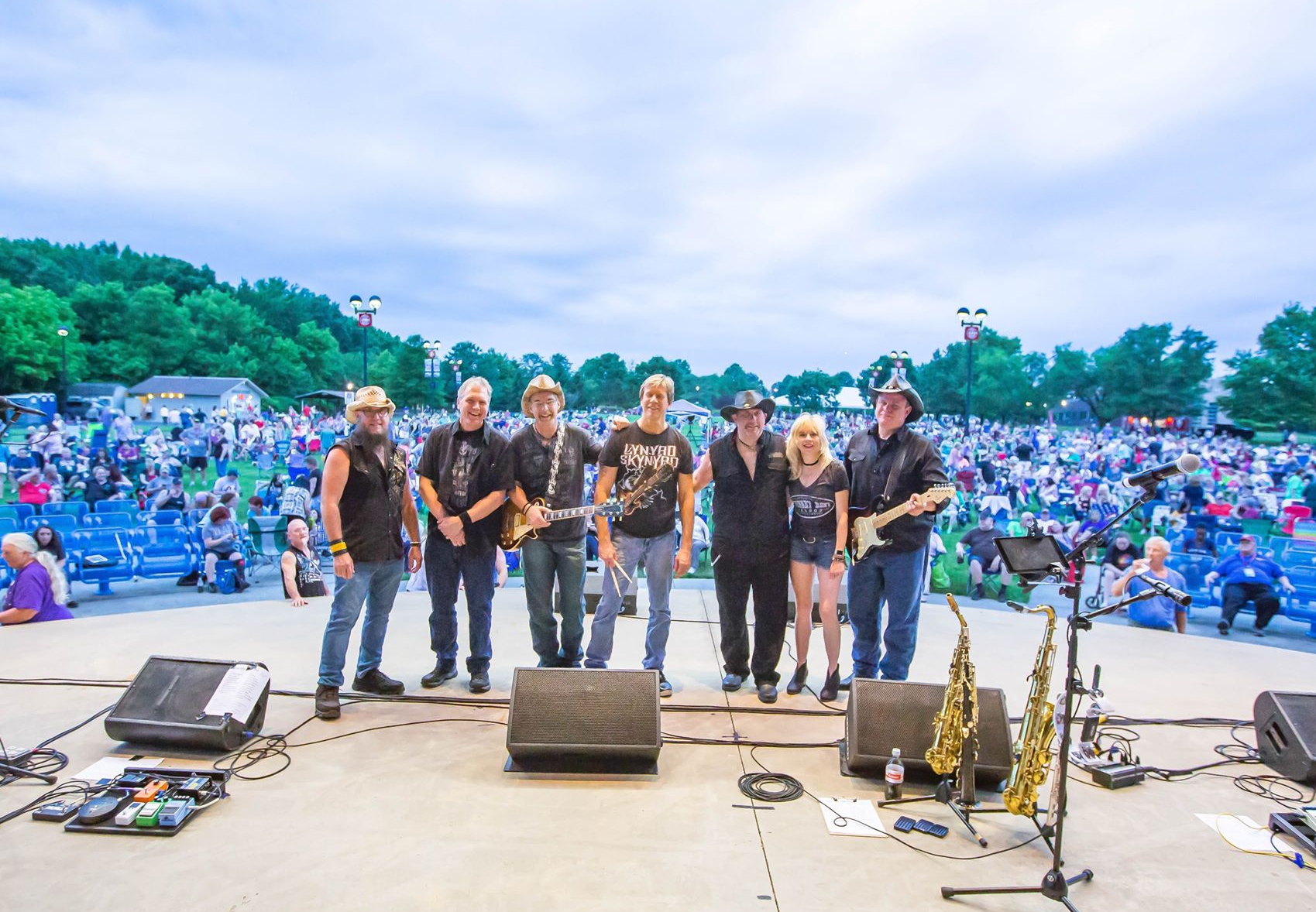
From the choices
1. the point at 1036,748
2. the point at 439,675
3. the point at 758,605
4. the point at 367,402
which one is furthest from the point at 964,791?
the point at 367,402

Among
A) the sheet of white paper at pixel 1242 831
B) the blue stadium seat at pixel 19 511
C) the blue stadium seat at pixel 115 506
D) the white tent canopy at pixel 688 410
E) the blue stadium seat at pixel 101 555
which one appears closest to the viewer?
the sheet of white paper at pixel 1242 831

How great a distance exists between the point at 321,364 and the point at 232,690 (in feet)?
174

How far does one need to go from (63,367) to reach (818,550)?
172ft

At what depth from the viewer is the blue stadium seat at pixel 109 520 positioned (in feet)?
28.7

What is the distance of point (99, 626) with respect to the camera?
19.6ft

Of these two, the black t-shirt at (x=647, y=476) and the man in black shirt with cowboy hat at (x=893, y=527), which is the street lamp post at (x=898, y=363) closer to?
the man in black shirt with cowboy hat at (x=893, y=527)

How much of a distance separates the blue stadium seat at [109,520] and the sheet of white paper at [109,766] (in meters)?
6.38

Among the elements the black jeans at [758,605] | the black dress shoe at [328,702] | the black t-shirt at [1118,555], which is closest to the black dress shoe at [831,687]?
the black jeans at [758,605]

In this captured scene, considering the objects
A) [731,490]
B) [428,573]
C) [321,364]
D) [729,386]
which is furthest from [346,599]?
[321,364]

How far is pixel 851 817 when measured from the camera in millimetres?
3174

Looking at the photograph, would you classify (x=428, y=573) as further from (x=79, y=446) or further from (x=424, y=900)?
(x=79, y=446)

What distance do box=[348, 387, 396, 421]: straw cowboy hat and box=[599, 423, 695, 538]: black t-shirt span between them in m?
1.34

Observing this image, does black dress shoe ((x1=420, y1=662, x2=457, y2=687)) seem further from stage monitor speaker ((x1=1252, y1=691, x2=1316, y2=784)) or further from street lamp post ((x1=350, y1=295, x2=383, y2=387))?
street lamp post ((x1=350, y1=295, x2=383, y2=387))

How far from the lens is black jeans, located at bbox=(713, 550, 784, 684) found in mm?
4430
